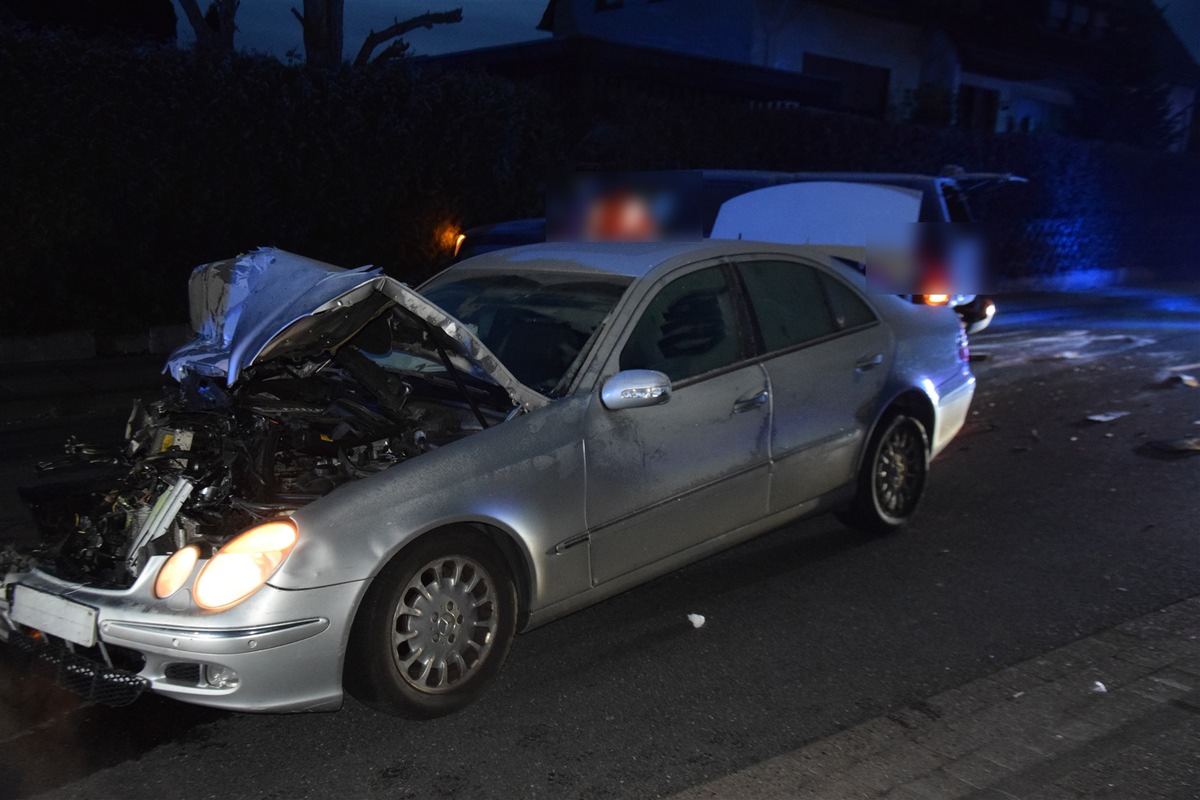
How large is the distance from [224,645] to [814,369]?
9.77ft

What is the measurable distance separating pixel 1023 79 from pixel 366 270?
113 ft

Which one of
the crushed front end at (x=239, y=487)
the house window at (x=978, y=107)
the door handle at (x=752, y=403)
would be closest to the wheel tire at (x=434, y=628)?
the crushed front end at (x=239, y=487)

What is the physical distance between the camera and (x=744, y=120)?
1928cm

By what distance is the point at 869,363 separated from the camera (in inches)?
220

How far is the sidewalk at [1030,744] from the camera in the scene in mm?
3445

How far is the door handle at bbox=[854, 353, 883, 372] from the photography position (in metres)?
5.52

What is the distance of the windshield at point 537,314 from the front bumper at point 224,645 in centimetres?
133

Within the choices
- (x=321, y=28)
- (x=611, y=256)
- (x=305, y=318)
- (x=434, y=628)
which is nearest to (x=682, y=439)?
(x=611, y=256)

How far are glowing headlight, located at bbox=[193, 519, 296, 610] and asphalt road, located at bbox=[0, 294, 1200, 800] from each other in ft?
1.83

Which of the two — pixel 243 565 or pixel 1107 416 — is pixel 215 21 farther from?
pixel 243 565

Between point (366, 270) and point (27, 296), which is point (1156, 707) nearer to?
point (366, 270)

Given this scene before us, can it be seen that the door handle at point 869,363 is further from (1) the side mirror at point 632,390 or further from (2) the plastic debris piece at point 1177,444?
(2) the plastic debris piece at point 1177,444

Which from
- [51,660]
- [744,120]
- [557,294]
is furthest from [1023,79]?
[51,660]

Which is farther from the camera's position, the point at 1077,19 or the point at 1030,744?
the point at 1077,19
